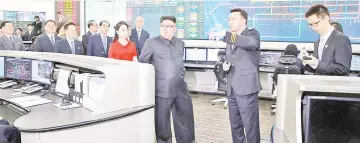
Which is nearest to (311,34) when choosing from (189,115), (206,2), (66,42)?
(206,2)

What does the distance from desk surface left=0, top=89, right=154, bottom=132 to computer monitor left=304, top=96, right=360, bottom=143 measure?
142cm

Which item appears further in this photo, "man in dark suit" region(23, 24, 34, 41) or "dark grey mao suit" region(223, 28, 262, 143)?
"man in dark suit" region(23, 24, 34, 41)

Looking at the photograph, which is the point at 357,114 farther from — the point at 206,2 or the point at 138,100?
the point at 206,2

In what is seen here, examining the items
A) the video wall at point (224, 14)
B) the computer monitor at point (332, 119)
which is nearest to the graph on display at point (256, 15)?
the video wall at point (224, 14)

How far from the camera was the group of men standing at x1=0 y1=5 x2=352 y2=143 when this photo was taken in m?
2.48

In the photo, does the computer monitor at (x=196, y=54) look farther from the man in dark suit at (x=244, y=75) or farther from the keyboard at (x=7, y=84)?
the man in dark suit at (x=244, y=75)

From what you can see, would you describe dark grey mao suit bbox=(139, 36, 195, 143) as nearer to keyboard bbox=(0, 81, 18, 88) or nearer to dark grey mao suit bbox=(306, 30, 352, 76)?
dark grey mao suit bbox=(306, 30, 352, 76)

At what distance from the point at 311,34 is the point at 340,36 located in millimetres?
3562

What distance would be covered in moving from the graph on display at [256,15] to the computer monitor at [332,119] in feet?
15.1

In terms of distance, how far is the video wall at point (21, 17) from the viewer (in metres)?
9.07

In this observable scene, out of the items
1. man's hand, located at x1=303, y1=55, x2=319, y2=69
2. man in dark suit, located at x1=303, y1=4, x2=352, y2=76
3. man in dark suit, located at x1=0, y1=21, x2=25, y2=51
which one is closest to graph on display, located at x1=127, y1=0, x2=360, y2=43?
man in dark suit, located at x1=0, y1=21, x2=25, y2=51

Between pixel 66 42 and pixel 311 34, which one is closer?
pixel 66 42

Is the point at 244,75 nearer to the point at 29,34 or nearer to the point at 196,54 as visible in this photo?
the point at 196,54

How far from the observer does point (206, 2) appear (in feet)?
21.7
